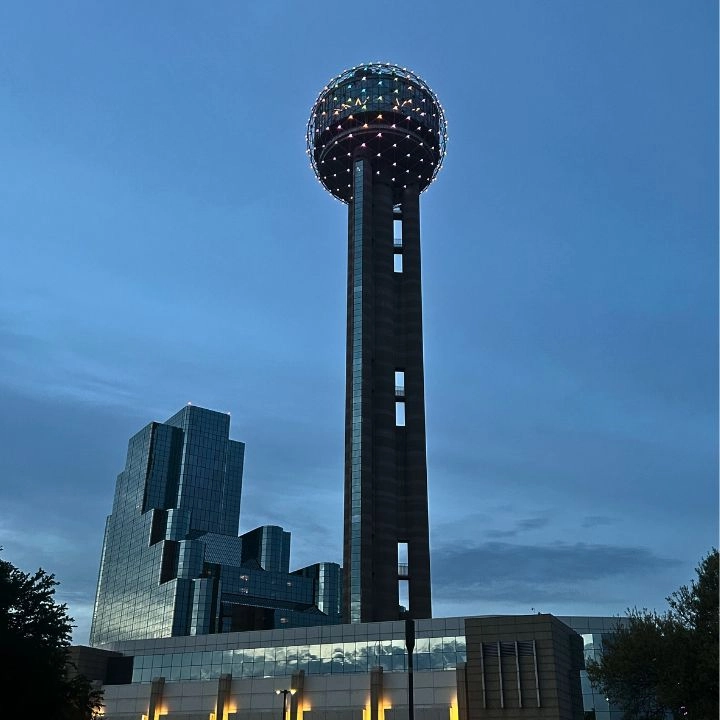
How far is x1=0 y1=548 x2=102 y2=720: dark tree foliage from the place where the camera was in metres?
55.1

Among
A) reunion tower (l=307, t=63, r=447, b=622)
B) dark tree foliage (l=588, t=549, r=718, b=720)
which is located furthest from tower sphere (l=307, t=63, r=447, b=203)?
dark tree foliage (l=588, t=549, r=718, b=720)

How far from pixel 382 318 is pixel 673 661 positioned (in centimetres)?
8380

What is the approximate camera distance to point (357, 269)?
463 feet

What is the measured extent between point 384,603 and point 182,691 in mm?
38331

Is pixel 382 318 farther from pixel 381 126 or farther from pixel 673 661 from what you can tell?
pixel 673 661

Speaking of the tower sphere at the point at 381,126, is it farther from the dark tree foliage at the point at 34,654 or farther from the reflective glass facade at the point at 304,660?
the dark tree foliage at the point at 34,654

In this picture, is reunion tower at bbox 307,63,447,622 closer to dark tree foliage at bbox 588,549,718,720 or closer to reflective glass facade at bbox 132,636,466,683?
reflective glass facade at bbox 132,636,466,683

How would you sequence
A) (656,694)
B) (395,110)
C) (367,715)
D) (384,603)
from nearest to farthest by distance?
(656,694) < (367,715) < (384,603) < (395,110)

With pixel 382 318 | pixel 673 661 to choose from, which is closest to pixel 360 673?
pixel 673 661

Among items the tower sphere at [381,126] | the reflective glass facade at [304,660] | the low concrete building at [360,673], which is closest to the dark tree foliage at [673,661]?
the low concrete building at [360,673]

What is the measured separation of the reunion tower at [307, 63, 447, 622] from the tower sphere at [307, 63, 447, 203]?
0.62 feet

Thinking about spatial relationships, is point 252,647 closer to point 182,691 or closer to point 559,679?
point 182,691

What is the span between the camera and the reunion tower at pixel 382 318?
126 meters

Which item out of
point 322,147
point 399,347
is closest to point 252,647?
point 399,347
